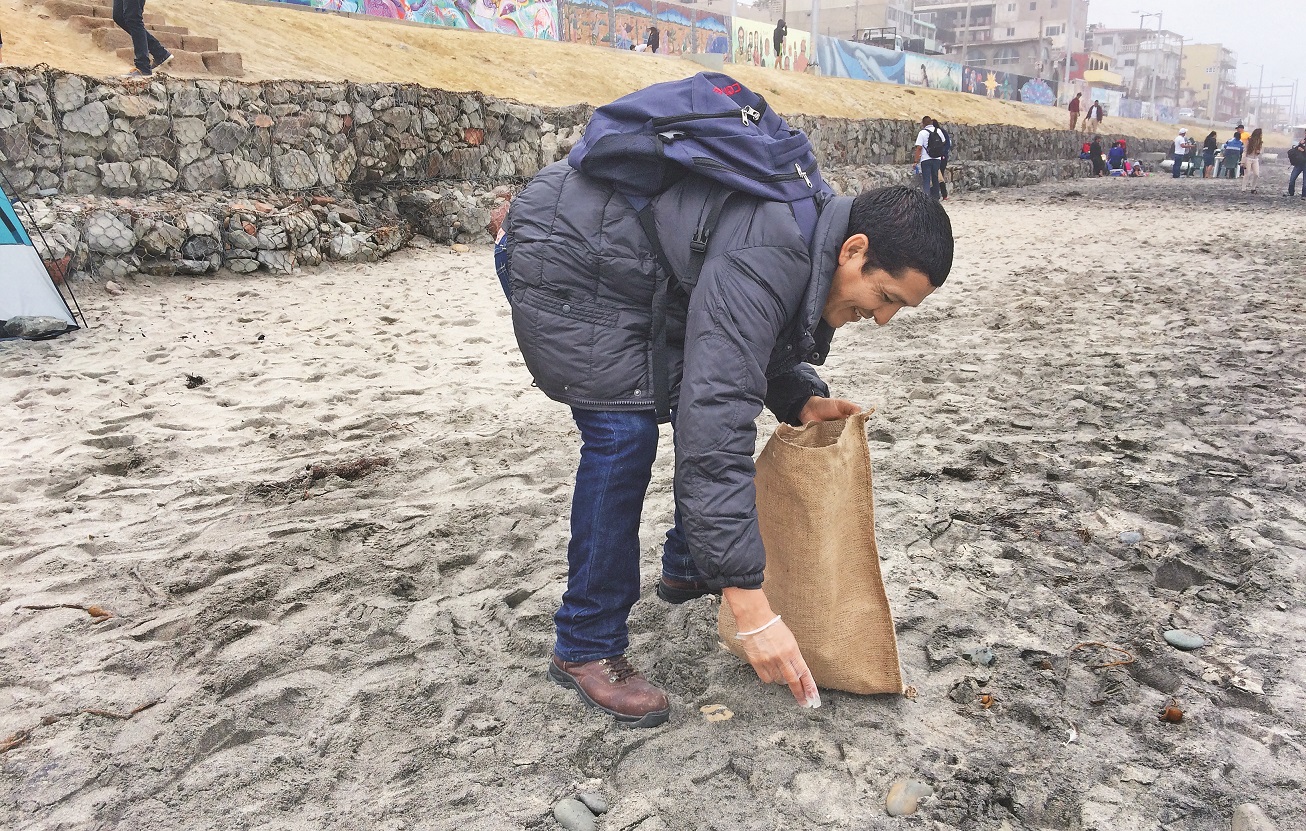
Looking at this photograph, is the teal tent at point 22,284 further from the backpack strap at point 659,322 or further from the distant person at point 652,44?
the distant person at point 652,44

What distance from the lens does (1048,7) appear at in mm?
75625

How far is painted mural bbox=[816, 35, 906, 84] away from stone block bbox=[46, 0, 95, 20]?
28.2m

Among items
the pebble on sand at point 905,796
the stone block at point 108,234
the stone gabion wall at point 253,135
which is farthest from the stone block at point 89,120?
the pebble on sand at point 905,796

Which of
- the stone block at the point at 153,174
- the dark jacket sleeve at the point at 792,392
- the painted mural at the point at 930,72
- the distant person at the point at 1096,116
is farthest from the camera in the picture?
the painted mural at the point at 930,72

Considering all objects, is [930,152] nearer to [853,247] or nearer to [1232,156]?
[853,247]

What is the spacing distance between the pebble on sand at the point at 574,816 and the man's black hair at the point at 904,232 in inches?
49.4

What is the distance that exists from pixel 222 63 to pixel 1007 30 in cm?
8070

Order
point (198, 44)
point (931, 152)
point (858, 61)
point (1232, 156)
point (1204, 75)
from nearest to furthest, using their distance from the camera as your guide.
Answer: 1. point (198, 44)
2. point (931, 152)
3. point (1232, 156)
4. point (858, 61)
5. point (1204, 75)

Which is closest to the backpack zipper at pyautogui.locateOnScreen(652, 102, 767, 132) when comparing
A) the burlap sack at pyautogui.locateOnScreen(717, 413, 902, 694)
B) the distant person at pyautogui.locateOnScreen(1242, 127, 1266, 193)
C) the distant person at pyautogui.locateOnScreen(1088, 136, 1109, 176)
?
the burlap sack at pyautogui.locateOnScreen(717, 413, 902, 694)

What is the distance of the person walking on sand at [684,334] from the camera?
1.58m

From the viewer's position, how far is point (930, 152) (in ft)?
48.4

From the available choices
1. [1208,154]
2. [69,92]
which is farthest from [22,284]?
[1208,154]

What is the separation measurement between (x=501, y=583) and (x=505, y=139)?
28.4 feet

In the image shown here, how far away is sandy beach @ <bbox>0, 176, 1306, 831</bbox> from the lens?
177cm
